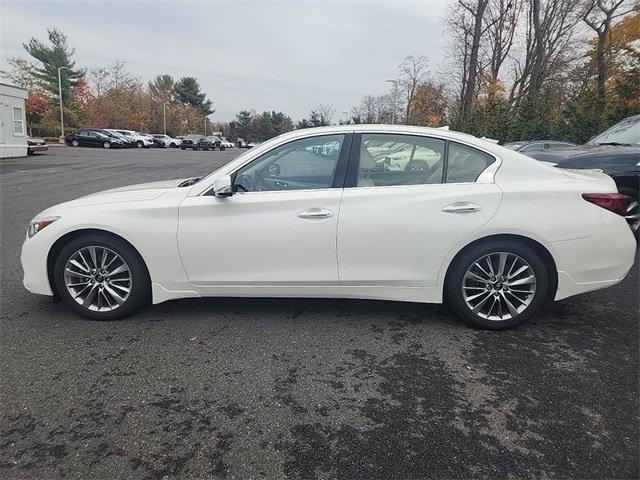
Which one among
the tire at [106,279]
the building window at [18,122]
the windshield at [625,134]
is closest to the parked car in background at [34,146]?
the building window at [18,122]

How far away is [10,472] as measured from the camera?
1964mm

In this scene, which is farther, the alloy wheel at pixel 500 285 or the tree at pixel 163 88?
the tree at pixel 163 88

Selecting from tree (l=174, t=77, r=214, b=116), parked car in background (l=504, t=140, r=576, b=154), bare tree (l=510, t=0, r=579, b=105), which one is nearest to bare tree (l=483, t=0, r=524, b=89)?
bare tree (l=510, t=0, r=579, b=105)

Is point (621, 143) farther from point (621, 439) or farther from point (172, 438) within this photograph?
point (172, 438)

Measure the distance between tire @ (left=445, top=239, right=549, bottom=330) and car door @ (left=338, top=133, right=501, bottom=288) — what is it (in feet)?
0.60

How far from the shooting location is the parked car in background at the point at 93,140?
129ft

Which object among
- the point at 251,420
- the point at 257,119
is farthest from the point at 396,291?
the point at 257,119

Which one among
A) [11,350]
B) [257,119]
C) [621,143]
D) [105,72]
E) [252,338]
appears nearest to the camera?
[11,350]

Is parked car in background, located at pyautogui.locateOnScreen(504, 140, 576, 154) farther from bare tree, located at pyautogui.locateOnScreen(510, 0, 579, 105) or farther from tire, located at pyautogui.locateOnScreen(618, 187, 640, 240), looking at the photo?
bare tree, located at pyautogui.locateOnScreen(510, 0, 579, 105)

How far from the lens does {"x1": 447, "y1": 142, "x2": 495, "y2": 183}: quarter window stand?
11.2 ft

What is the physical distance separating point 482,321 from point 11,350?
139 inches

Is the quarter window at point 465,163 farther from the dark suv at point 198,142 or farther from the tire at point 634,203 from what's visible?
the dark suv at point 198,142

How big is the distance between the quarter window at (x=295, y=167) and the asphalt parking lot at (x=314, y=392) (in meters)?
1.11

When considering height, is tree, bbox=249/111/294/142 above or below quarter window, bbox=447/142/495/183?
above
